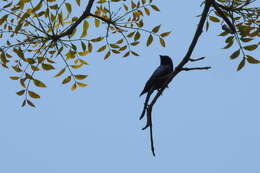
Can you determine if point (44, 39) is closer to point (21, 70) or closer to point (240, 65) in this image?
point (21, 70)

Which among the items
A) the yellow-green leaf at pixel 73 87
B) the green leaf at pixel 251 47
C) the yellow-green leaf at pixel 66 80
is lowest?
the yellow-green leaf at pixel 73 87

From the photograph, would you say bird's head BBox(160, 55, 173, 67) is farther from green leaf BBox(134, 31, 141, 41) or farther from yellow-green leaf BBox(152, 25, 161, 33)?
yellow-green leaf BBox(152, 25, 161, 33)

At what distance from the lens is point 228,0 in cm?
634

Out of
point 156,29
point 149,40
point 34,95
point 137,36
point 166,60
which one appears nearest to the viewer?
point 34,95

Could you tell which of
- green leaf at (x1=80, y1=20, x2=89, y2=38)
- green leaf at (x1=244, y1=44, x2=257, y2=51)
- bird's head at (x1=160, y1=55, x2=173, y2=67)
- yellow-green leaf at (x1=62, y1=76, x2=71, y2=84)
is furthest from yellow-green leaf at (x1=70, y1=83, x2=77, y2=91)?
bird's head at (x1=160, y1=55, x2=173, y2=67)

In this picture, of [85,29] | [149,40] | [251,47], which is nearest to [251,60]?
[251,47]

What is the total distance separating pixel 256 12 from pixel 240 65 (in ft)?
2.99

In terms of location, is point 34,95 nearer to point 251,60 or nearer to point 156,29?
point 156,29

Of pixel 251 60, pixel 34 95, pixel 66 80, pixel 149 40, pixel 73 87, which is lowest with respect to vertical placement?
pixel 34 95

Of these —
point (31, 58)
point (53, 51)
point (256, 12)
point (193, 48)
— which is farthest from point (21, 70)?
point (256, 12)

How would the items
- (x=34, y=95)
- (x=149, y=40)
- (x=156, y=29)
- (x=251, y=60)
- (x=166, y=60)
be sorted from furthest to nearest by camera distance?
(x=166, y=60), (x=149, y=40), (x=156, y=29), (x=34, y=95), (x=251, y=60)

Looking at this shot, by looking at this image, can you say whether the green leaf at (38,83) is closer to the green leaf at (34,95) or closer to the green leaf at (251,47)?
the green leaf at (34,95)

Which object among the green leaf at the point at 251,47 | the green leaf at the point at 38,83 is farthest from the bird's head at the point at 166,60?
the green leaf at the point at 38,83

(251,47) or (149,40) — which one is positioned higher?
(149,40)
